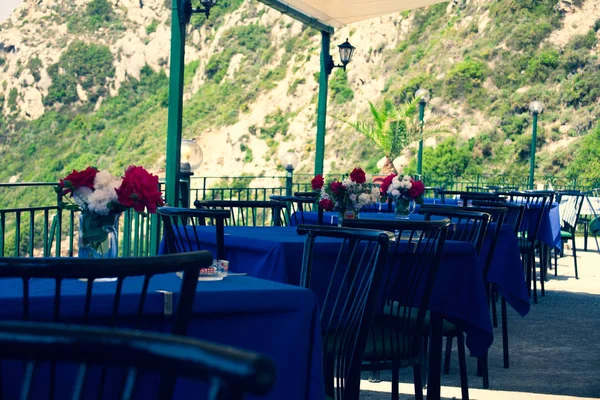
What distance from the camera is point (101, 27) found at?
5838 centimetres

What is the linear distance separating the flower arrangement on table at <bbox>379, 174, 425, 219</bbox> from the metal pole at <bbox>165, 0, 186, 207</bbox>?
6.98 ft

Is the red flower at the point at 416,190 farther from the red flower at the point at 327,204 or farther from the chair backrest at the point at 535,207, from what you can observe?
the chair backrest at the point at 535,207

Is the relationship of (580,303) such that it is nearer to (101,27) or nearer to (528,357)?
(528,357)

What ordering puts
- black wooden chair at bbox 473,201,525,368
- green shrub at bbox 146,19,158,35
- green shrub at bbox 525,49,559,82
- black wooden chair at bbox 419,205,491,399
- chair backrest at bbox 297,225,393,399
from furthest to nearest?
1. green shrub at bbox 146,19,158,35
2. green shrub at bbox 525,49,559,82
3. black wooden chair at bbox 473,201,525,368
4. black wooden chair at bbox 419,205,491,399
5. chair backrest at bbox 297,225,393,399

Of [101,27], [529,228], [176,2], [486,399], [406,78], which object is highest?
[101,27]

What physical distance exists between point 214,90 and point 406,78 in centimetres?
1514

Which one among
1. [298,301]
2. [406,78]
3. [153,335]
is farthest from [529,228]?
[406,78]

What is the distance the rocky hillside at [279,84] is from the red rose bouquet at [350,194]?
23392 millimetres

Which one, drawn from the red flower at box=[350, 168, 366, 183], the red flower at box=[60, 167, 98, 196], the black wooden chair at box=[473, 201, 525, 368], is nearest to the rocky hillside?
the black wooden chair at box=[473, 201, 525, 368]

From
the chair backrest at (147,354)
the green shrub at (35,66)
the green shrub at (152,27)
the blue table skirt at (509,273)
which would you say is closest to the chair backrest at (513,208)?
the blue table skirt at (509,273)

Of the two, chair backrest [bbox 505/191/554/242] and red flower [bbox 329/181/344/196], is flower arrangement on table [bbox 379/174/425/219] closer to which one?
red flower [bbox 329/181/344/196]

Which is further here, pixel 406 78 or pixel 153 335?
pixel 406 78

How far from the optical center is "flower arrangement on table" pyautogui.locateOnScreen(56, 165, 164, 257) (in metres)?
2.07

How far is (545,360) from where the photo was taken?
4.30 m
